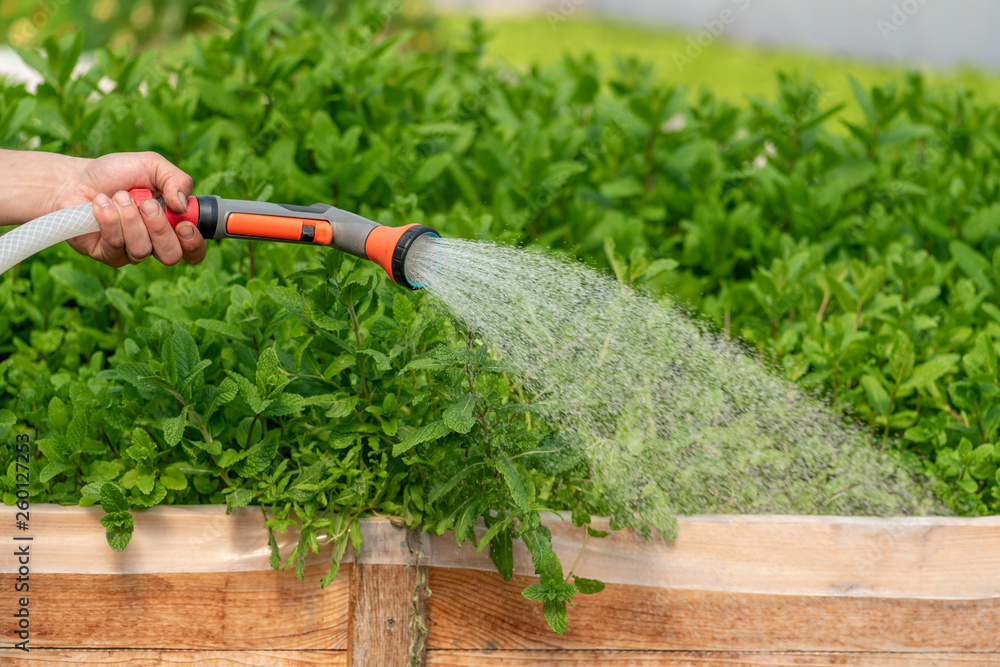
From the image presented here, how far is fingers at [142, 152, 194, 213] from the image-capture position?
182 cm

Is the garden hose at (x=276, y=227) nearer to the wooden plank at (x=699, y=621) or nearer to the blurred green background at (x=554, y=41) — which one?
the wooden plank at (x=699, y=621)

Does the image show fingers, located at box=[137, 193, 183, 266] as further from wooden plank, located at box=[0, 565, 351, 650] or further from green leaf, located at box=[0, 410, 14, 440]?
wooden plank, located at box=[0, 565, 351, 650]

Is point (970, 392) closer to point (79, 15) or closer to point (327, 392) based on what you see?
point (327, 392)

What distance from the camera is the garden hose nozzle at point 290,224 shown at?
5.72ft

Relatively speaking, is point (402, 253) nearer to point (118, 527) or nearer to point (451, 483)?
point (451, 483)

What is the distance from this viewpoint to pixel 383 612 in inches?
70.0

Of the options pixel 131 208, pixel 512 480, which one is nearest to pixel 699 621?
pixel 512 480

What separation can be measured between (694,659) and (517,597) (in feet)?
1.35

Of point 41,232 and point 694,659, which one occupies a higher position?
point 41,232

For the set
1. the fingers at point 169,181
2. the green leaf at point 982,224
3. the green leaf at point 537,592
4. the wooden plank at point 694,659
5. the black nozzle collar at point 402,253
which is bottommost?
the wooden plank at point 694,659

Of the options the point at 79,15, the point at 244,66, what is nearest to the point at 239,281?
the point at 244,66

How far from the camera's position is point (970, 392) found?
218 cm

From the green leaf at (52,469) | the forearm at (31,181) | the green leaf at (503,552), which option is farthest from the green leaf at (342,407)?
the forearm at (31,181)

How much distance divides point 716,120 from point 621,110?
1.44ft
